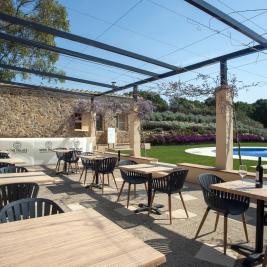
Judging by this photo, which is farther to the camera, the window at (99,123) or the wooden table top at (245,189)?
the window at (99,123)

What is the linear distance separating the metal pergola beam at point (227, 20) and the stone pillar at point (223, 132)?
4.15 feet

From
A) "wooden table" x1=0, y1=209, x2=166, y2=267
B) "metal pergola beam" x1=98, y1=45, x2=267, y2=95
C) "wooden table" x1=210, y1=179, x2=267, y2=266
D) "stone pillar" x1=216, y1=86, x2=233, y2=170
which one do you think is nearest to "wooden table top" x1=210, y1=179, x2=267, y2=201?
"wooden table" x1=210, y1=179, x2=267, y2=266

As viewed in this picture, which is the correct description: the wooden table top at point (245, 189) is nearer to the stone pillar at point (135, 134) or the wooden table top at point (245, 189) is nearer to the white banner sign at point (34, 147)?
the stone pillar at point (135, 134)

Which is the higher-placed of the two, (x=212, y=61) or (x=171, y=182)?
(x=212, y=61)

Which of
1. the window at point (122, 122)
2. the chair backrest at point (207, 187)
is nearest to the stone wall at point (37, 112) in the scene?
the window at point (122, 122)

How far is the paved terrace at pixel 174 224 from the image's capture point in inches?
121

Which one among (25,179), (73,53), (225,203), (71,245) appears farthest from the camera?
(73,53)

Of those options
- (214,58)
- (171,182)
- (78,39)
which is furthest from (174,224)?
(78,39)

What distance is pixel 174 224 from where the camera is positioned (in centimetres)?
407

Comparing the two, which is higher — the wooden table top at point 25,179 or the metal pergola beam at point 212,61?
the metal pergola beam at point 212,61

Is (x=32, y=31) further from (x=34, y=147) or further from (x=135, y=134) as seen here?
(x=135, y=134)

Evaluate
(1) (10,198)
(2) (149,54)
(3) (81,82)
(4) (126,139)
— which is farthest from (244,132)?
(1) (10,198)

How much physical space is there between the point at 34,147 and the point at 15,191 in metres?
7.76

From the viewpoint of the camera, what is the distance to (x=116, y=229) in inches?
68.9
